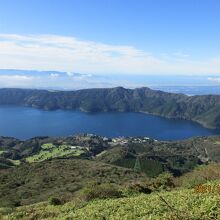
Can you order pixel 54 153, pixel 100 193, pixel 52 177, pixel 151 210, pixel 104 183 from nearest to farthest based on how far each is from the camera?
1. pixel 151 210
2. pixel 100 193
3. pixel 104 183
4. pixel 52 177
5. pixel 54 153

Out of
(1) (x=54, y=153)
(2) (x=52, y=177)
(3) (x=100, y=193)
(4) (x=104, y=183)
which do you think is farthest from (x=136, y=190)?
(1) (x=54, y=153)

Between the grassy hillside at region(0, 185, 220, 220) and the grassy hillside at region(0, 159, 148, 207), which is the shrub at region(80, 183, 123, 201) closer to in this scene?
the grassy hillside at region(0, 185, 220, 220)

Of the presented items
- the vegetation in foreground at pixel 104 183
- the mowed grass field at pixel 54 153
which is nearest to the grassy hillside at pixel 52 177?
the vegetation in foreground at pixel 104 183

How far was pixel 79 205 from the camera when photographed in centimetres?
2031

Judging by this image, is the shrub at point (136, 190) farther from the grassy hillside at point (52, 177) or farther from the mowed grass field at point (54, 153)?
the mowed grass field at point (54, 153)

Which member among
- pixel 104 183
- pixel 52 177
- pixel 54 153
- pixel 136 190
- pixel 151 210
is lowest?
pixel 54 153

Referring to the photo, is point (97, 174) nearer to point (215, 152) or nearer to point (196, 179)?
point (196, 179)

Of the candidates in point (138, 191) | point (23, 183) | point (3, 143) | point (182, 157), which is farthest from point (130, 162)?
point (138, 191)

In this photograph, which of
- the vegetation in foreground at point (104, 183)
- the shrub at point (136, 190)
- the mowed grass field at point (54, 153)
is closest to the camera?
the vegetation in foreground at point (104, 183)

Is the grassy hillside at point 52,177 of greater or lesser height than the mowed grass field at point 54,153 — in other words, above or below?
above

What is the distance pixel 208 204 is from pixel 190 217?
7.95 ft

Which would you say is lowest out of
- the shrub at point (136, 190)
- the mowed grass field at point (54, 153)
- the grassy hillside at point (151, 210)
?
the mowed grass field at point (54, 153)

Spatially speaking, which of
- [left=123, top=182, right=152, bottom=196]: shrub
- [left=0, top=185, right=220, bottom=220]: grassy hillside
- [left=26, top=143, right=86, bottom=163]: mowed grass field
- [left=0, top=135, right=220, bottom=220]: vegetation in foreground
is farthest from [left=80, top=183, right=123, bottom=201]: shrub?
[left=26, top=143, right=86, bottom=163]: mowed grass field

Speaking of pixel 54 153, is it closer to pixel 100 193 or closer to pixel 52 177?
pixel 52 177
